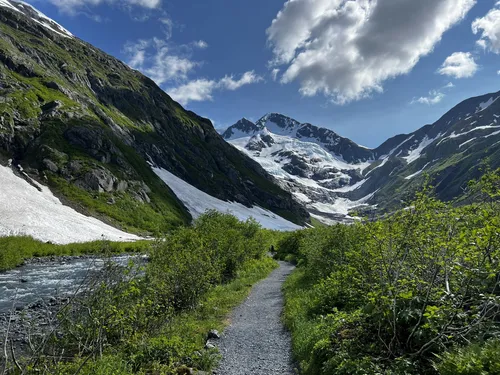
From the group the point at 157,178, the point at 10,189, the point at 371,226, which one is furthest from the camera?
the point at 157,178

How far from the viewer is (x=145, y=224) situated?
93938 millimetres

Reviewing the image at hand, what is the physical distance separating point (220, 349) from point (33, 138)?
10211cm

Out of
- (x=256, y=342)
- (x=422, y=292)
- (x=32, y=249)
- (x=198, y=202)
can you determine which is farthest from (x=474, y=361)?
(x=198, y=202)

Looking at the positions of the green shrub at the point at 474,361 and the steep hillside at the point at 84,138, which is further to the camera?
the steep hillside at the point at 84,138

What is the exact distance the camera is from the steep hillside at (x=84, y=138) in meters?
89.3

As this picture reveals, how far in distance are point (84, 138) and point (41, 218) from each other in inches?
2038

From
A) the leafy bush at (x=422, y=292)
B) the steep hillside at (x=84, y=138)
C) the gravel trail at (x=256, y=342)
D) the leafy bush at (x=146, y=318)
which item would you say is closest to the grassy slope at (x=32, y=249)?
the leafy bush at (x=146, y=318)

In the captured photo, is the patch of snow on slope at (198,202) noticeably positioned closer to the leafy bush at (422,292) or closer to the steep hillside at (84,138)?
the steep hillside at (84,138)

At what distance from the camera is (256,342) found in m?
16.9

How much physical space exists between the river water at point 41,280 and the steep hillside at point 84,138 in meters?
42.8

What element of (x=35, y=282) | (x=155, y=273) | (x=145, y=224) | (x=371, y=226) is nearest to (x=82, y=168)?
(x=145, y=224)

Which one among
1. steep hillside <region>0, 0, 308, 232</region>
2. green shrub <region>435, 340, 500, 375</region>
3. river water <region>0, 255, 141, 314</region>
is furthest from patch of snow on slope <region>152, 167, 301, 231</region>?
green shrub <region>435, 340, 500, 375</region>

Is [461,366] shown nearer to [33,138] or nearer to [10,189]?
[10,189]

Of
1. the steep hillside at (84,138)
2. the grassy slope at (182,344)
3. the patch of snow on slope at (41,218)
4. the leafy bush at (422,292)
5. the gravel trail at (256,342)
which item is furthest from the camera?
the steep hillside at (84,138)
